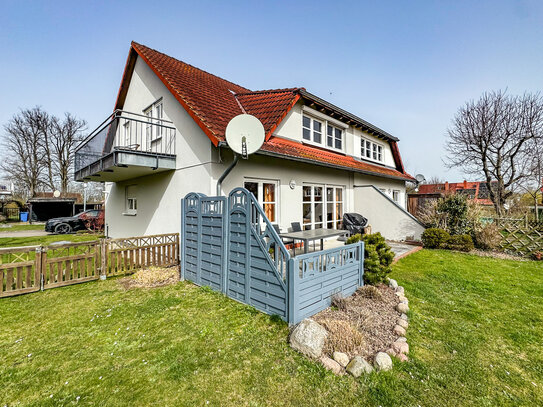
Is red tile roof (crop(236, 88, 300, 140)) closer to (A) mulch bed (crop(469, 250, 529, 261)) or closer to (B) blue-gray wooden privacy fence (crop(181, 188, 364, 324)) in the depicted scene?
(B) blue-gray wooden privacy fence (crop(181, 188, 364, 324))

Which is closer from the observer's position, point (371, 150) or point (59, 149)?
point (371, 150)

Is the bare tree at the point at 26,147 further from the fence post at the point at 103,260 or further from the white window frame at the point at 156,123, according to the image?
the fence post at the point at 103,260

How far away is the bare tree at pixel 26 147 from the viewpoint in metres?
29.8

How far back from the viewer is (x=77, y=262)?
240 inches

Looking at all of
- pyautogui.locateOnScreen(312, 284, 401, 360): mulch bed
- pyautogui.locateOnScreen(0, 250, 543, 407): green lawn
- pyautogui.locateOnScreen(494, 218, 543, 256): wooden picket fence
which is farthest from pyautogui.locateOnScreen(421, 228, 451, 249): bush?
pyautogui.locateOnScreen(312, 284, 401, 360): mulch bed

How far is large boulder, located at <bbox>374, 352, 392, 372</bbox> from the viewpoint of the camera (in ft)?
9.30

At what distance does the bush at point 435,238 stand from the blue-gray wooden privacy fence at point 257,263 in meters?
6.26

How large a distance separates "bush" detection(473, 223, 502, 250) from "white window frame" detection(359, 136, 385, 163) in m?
5.99

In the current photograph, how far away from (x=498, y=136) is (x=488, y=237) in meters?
9.30

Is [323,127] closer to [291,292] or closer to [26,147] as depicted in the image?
[291,292]

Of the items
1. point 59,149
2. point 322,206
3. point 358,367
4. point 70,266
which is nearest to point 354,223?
point 322,206

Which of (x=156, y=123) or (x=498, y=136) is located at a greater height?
(x=498, y=136)

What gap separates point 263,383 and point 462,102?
64.3 ft

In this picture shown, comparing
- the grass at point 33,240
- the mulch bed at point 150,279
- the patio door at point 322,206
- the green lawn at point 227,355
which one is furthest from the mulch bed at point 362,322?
the grass at point 33,240
